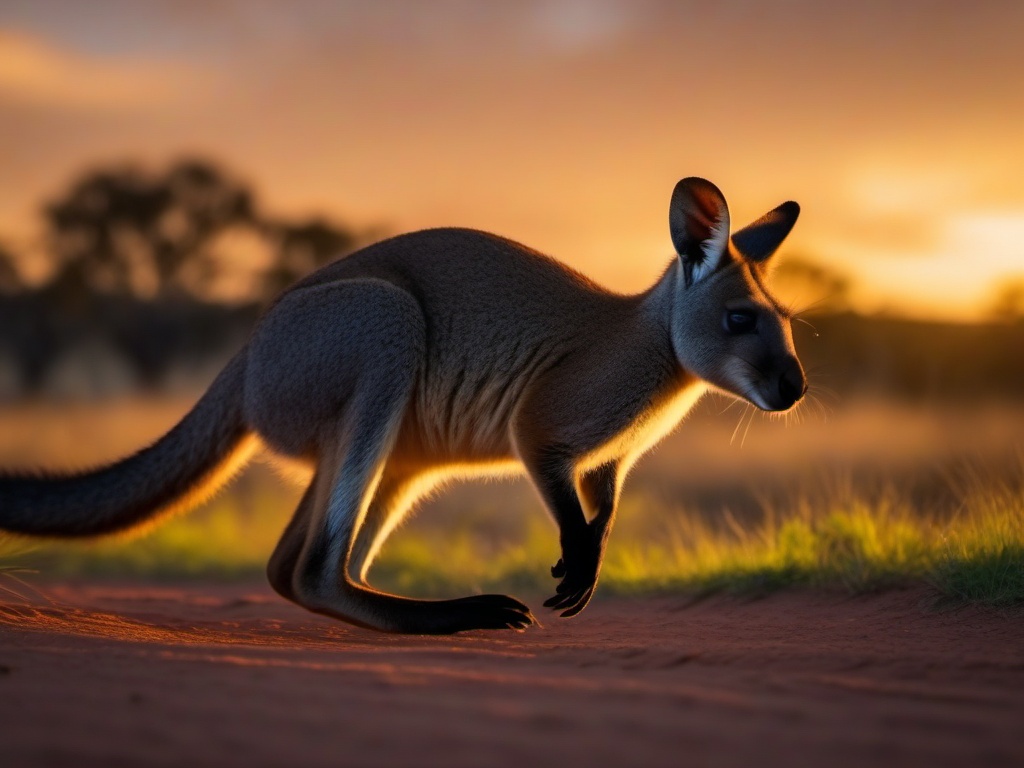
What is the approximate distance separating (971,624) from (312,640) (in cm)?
314

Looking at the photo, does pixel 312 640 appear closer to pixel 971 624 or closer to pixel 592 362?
pixel 592 362

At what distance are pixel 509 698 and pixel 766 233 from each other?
380cm

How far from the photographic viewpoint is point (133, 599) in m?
7.58

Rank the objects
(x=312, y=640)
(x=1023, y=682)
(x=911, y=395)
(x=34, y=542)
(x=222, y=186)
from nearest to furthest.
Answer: (x=1023, y=682)
(x=312, y=640)
(x=34, y=542)
(x=911, y=395)
(x=222, y=186)

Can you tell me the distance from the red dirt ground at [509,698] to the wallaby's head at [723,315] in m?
1.30

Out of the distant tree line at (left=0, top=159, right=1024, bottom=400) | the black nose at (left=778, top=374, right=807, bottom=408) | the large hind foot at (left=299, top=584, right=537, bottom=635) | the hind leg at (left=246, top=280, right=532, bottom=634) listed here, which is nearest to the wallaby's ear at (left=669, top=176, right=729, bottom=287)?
the black nose at (left=778, top=374, right=807, bottom=408)

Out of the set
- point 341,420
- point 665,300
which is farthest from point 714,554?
point 341,420

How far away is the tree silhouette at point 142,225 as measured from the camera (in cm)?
3294

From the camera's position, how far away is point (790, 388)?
550 centimetres

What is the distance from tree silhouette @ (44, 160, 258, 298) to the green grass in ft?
76.3

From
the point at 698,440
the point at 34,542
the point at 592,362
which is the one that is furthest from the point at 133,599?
the point at 698,440

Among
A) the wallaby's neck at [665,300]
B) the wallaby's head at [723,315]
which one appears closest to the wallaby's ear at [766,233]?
the wallaby's head at [723,315]

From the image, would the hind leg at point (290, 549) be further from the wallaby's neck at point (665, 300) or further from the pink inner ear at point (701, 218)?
the pink inner ear at point (701, 218)

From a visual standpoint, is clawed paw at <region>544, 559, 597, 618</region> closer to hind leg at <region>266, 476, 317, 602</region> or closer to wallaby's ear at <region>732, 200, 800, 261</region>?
hind leg at <region>266, 476, 317, 602</region>
